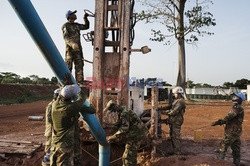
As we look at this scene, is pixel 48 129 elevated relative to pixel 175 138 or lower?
elevated

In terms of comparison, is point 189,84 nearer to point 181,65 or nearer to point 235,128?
point 181,65

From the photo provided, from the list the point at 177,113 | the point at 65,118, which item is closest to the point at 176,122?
the point at 177,113

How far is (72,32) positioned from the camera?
288 inches

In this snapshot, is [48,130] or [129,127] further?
[48,130]

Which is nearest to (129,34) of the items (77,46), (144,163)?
(77,46)

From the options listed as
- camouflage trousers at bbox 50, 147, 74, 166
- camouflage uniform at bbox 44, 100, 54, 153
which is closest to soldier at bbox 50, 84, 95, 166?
camouflage trousers at bbox 50, 147, 74, 166

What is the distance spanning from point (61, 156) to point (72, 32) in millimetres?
3079

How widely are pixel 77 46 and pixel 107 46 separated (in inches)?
28.8

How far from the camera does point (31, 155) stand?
26.9 ft

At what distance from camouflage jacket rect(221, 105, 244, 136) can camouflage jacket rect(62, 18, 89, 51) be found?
427 cm

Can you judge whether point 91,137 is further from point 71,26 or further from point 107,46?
point 71,26

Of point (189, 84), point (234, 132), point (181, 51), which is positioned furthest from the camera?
point (189, 84)

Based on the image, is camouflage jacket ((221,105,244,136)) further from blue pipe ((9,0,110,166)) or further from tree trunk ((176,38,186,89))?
Result: tree trunk ((176,38,186,89))

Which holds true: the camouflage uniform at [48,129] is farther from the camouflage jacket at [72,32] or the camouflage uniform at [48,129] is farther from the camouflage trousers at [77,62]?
the camouflage jacket at [72,32]
